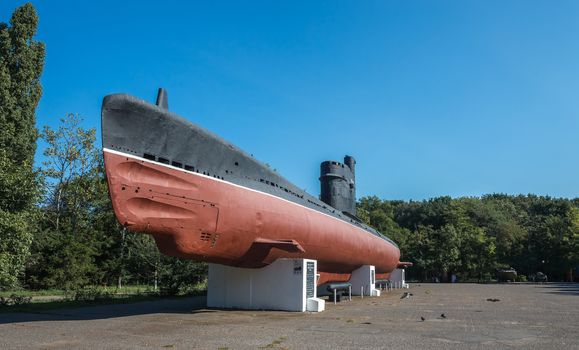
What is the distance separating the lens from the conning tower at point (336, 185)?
71.7 ft

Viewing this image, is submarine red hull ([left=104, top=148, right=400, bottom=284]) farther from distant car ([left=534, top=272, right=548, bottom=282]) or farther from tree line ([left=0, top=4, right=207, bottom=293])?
distant car ([left=534, top=272, right=548, bottom=282])

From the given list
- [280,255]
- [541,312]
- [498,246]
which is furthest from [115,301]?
[498,246]

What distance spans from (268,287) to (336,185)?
30.2 ft

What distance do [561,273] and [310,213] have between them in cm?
4872

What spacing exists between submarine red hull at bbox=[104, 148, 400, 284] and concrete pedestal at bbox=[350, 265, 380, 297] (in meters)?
6.34

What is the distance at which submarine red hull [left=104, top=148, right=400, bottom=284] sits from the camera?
9.55 m

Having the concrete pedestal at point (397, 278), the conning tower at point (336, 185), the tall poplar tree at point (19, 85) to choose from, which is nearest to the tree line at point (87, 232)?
the tall poplar tree at point (19, 85)

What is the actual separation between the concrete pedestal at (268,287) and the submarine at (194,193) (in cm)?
48

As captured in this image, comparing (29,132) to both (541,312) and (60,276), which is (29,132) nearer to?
(60,276)

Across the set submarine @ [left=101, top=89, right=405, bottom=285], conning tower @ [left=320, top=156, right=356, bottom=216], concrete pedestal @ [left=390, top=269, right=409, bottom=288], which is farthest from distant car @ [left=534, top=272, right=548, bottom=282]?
submarine @ [left=101, top=89, right=405, bottom=285]

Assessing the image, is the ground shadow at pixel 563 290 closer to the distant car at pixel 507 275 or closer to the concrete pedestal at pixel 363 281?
the concrete pedestal at pixel 363 281

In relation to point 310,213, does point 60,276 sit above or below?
below

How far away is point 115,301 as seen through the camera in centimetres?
1797

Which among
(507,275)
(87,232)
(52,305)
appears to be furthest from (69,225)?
(507,275)
